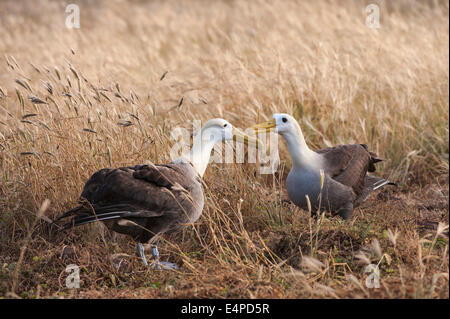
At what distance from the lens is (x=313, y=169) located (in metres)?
4.25

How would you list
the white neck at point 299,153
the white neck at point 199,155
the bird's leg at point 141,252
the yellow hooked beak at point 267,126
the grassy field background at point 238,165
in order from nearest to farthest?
the grassy field background at point 238,165, the bird's leg at point 141,252, the white neck at point 199,155, the white neck at point 299,153, the yellow hooked beak at point 267,126

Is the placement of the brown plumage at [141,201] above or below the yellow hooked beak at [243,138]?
below

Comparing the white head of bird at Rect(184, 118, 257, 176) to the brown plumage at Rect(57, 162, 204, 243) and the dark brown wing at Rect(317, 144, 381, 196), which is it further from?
the dark brown wing at Rect(317, 144, 381, 196)

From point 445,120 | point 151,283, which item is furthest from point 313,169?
point 445,120

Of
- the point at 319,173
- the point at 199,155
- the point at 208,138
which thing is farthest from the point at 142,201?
the point at 319,173

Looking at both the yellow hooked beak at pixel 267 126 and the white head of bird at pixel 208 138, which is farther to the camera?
the yellow hooked beak at pixel 267 126

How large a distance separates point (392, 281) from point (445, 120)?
3.88m

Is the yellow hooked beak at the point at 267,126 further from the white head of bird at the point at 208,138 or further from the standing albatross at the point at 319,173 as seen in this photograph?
the white head of bird at the point at 208,138

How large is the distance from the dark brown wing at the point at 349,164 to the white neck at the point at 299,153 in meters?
0.16

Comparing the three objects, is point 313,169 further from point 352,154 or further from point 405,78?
point 405,78

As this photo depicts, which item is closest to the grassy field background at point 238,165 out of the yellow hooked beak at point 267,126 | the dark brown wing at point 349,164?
the dark brown wing at point 349,164

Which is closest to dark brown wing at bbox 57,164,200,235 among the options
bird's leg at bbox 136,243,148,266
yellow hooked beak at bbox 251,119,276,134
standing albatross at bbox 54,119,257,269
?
standing albatross at bbox 54,119,257,269

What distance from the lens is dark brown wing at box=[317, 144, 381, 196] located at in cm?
441

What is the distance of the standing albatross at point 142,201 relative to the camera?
3.62m
